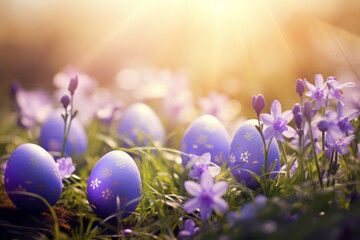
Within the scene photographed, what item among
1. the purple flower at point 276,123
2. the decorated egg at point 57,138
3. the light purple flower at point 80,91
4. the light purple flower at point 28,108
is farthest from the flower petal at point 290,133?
the light purple flower at point 28,108

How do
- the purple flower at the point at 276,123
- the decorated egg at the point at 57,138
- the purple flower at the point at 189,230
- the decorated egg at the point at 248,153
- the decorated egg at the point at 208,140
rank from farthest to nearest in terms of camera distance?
the decorated egg at the point at 57,138 → the decorated egg at the point at 208,140 → the decorated egg at the point at 248,153 → the purple flower at the point at 276,123 → the purple flower at the point at 189,230

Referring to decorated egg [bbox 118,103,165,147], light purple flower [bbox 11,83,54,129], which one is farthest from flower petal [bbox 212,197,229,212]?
light purple flower [bbox 11,83,54,129]

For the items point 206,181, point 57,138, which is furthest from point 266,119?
point 57,138

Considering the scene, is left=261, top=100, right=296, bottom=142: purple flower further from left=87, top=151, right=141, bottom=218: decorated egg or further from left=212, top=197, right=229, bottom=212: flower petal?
left=87, top=151, right=141, bottom=218: decorated egg

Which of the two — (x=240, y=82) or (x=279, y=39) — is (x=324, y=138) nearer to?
(x=240, y=82)

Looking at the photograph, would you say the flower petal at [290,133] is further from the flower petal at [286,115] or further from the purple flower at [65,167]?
the purple flower at [65,167]
